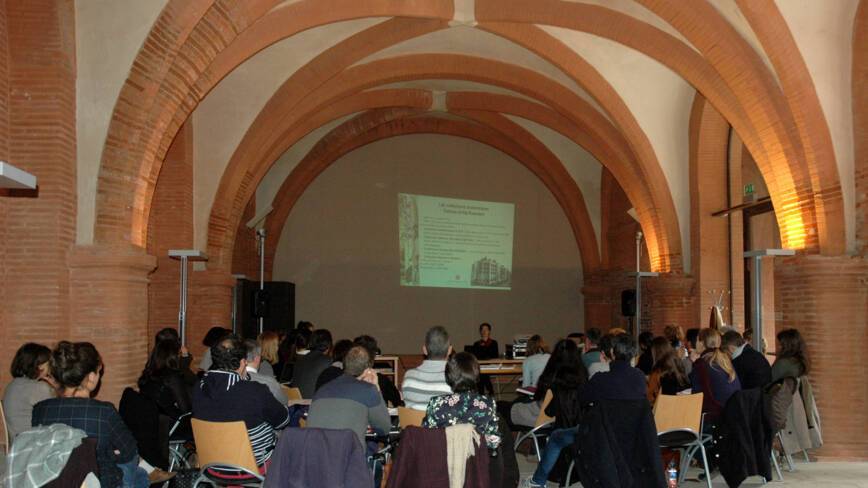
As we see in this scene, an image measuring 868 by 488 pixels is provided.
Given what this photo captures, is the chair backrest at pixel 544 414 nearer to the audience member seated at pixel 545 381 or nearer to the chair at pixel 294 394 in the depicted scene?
the audience member seated at pixel 545 381

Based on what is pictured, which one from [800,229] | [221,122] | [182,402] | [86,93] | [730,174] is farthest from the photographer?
[730,174]

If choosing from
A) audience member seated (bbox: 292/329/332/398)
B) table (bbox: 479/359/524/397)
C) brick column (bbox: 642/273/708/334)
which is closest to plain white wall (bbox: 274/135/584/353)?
table (bbox: 479/359/524/397)

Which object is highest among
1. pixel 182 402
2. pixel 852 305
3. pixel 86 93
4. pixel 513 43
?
pixel 513 43

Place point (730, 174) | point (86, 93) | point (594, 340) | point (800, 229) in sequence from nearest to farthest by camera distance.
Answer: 1. point (86, 93)
2. point (594, 340)
3. point (800, 229)
4. point (730, 174)

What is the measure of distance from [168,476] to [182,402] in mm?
858

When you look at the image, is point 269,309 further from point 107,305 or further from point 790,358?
point 790,358

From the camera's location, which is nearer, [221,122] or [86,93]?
[86,93]

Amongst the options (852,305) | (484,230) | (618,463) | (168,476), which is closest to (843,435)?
(852,305)

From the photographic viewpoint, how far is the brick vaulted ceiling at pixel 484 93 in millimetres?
8195

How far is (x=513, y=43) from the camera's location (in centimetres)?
1258

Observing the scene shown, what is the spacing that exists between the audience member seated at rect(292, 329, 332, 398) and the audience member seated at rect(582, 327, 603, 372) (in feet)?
7.04

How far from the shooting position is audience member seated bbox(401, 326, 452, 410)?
550 centimetres

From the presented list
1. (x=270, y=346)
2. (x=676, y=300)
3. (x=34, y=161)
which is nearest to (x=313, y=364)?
(x=270, y=346)

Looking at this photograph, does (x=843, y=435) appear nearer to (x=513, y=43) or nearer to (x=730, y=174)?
(x=730, y=174)
